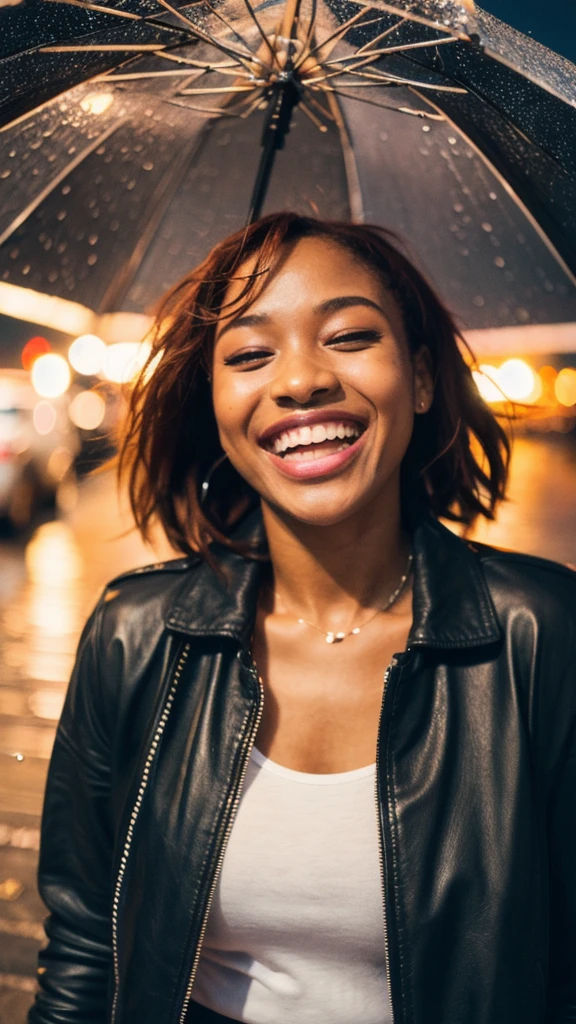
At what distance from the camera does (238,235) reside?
2221 millimetres

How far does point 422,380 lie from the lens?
2.36m

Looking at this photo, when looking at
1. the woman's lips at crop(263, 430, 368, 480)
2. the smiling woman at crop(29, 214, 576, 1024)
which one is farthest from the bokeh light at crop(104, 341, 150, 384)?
the woman's lips at crop(263, 430, 368, 480)

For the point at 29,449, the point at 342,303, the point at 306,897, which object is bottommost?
the point at 306,897

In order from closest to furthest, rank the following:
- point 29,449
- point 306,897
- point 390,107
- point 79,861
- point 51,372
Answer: point 306,897 < point 79,861 < point 390,107 < point 51,372 < point 29,449

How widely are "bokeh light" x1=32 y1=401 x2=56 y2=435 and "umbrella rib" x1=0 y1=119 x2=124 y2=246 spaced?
9010 mm

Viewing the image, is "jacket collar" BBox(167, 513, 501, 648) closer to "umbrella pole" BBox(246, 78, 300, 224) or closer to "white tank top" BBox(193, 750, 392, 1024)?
"white tank top" BBox(193, 750, 392, 1024)

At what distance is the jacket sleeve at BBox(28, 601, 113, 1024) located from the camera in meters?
2.17

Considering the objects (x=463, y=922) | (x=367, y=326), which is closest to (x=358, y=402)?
(x=367, y=326)

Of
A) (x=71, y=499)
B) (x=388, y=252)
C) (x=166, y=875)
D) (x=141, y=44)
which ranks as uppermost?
(x=71, y=499)

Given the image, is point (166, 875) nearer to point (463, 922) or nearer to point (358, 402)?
point (463, 922)

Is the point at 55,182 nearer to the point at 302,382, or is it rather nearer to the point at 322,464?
the point at 302,382

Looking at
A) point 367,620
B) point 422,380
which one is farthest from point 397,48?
point 367,620

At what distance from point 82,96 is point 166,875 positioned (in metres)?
1.70

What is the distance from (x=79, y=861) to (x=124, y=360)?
125cm
